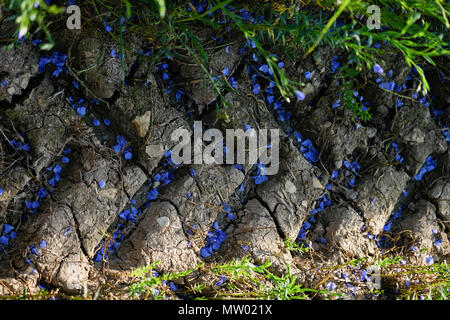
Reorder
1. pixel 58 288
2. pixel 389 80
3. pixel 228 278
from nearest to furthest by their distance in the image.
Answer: pixel 58 288
pixel 228 278
pixel 389 80

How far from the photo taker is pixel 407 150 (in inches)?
104

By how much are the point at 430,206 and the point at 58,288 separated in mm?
1995

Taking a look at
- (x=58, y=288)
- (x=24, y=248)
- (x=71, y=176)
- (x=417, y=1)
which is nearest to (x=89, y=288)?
(x=58, y=288)

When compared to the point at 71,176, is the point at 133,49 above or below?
above

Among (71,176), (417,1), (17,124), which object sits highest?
(417,1)

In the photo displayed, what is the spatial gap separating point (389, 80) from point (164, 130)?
1.26m

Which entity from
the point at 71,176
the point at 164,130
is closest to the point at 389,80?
the point at 164,130

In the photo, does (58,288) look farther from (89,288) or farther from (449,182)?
(449,182)

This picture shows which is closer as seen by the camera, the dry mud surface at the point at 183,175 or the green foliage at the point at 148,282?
the green foliage at the point at 148,282

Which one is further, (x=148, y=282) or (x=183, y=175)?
(x=183, y=175)

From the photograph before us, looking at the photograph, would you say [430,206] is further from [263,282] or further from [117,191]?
[117,191]

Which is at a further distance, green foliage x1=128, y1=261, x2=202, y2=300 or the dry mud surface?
the dry mud surface

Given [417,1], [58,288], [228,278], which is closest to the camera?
[417,1]

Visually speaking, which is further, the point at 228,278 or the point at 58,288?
the point at 228,278
